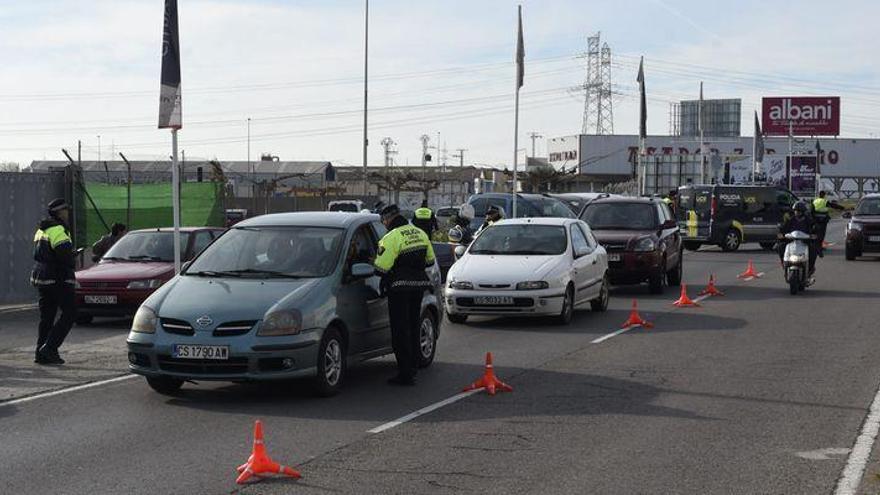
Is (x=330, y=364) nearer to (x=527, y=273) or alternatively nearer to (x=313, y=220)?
(x=313, y=220)

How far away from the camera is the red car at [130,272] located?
17.3 meters

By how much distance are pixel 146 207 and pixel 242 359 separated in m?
16.6

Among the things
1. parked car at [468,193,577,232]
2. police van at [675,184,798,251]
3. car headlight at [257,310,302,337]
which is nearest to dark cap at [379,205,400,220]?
car headlight at [257,310,302,337]

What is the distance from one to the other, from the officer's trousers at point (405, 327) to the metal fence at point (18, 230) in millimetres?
11480

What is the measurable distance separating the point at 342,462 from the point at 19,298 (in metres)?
14.5

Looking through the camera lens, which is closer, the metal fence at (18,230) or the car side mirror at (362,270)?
the car side mirror at (362,270)

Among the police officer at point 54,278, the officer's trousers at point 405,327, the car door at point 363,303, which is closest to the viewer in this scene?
the car door at point 363,303

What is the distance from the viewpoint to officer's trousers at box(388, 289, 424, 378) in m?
11.1

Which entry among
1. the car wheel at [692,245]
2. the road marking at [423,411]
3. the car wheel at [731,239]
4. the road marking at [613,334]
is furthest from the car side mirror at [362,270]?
the car wheel at [692,245]

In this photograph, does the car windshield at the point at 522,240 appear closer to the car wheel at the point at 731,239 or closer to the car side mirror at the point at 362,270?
the car side mirror at the point at 362,270

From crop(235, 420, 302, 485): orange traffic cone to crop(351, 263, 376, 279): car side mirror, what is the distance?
3.50 metres

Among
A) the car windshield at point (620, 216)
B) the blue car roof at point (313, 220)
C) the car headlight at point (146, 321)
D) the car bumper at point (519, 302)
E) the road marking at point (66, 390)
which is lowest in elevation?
the road marking at point (66, 390)

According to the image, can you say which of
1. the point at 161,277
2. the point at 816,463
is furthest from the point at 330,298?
the point at 161,277

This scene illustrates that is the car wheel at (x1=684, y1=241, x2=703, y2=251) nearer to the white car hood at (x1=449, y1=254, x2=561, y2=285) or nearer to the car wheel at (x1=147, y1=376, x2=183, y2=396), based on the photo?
the white car hood at (x1=449, y1=254, x2=561, y2=285)
